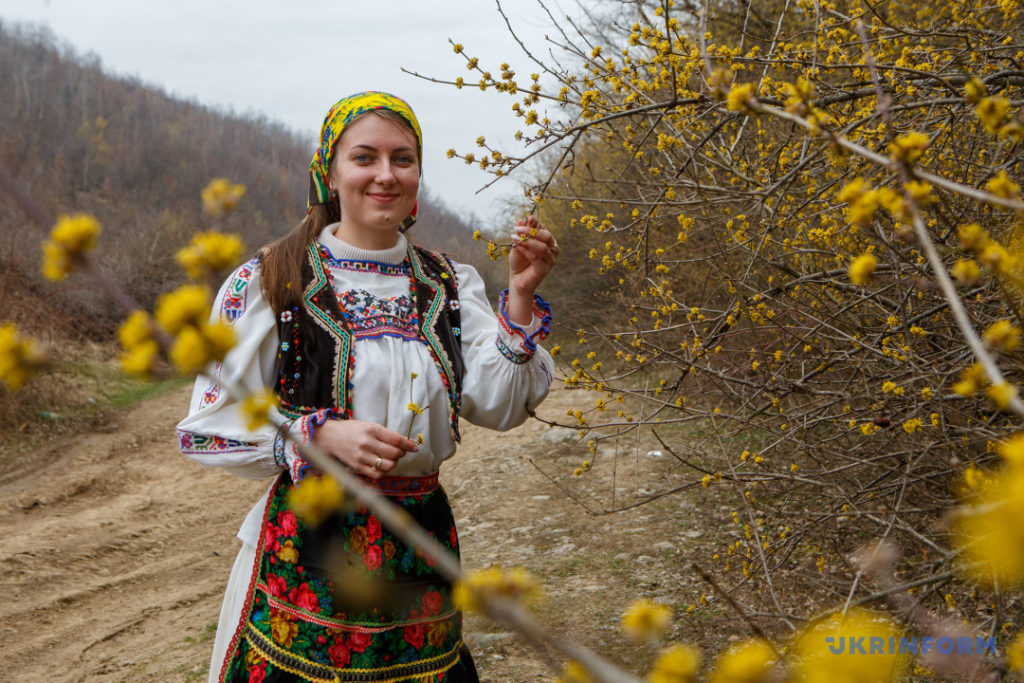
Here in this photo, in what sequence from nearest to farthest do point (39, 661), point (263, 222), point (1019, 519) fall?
point (1019, 519) < point (39, 661) < point (263, 222)

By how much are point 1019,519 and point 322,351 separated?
5.78 feet

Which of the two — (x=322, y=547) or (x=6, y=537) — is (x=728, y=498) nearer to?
(x=322, y=547)

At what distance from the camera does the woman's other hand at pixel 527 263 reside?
2.14 m

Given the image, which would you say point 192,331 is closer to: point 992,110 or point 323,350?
point 992,110

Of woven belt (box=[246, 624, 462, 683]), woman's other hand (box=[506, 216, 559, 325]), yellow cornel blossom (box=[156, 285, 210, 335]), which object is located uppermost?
yellow cornel blossom (box=[156, 285, 210, 335])

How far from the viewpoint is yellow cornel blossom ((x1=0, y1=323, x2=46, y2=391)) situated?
625mm

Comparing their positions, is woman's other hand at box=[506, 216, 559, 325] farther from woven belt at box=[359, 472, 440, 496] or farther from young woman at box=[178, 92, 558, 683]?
woven belt at box=[359, 472, 440, 496]

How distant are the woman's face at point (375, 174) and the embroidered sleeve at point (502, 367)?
407 millimetres

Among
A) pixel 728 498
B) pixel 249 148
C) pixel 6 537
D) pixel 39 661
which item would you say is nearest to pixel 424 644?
pixel 39 661

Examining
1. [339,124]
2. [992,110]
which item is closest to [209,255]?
[992,110]

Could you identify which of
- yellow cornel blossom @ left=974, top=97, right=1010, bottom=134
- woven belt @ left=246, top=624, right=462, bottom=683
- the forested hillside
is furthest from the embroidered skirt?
the forested hillside

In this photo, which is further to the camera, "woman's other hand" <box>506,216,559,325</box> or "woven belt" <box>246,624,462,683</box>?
"woman's other hand" <box>506,216,559,325</box>

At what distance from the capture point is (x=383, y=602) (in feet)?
6.69

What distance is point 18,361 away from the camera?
2.09ft
